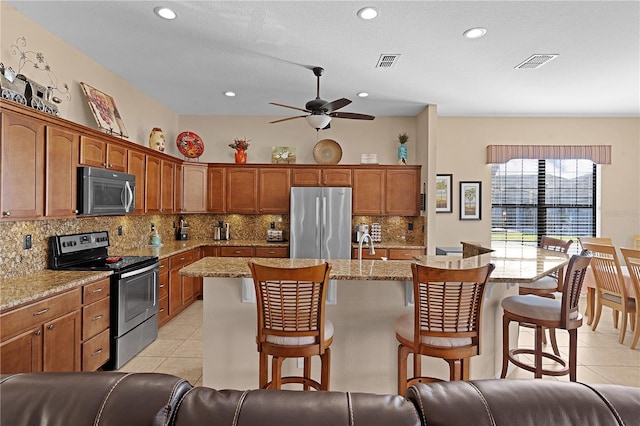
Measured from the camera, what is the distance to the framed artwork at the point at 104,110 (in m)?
3.54

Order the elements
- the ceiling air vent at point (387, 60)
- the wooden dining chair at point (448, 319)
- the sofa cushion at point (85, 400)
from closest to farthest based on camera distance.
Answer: the sofa cushion at point (85, 400), the wooden dining chair at point (448, 319), the ceiling air vent at point (387, 60)

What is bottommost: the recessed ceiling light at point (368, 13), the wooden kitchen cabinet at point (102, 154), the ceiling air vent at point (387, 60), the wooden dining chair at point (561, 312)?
the wooden dining chair at point (561, 312)

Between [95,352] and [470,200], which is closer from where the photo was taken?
[95,352]

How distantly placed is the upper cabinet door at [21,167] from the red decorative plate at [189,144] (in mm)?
2693

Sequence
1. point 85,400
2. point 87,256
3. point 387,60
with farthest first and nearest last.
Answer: point 387,60
point 87,256
point 85,400

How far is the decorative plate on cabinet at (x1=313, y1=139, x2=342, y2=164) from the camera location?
5.68 m

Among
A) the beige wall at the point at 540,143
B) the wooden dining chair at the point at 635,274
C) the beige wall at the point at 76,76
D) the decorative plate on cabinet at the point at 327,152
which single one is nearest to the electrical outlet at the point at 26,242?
the beige wall at the point at 76,76

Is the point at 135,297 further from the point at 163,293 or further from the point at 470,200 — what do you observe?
the point at 470,200

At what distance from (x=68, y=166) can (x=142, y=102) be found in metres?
2.14

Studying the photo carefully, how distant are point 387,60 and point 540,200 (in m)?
4.00

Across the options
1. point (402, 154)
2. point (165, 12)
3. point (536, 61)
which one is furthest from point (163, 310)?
point (536, 61)

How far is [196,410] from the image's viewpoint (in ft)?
2.72

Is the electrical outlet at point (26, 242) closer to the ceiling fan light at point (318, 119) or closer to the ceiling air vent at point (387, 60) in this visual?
the ceiling fan light at point (318, 119)

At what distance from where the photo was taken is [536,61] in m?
3.57
